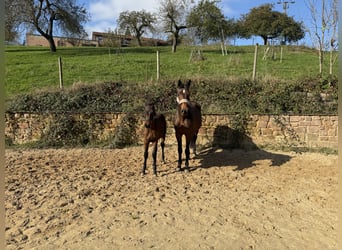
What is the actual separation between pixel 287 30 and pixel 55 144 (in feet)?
115

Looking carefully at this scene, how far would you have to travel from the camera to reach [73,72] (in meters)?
14.3

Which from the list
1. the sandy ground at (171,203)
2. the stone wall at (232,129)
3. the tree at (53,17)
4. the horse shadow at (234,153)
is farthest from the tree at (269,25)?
the sandy ground at (171,203)

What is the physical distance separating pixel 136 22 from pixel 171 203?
38378mm

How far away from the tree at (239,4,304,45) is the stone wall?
31390 millimetres

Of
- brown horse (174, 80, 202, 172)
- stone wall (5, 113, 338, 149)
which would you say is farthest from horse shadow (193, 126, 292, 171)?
brown horse (174, 80, 202, 172)

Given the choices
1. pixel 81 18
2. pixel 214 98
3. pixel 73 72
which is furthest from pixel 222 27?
pixel 214 98

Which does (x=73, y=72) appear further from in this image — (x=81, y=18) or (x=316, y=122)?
(x=81, y=18)

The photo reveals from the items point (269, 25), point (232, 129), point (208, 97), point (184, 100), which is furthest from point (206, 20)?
point (184, 100)

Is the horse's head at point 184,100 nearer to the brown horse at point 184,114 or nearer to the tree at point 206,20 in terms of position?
the brown horse at point 184,114

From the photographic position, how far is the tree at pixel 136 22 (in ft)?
129

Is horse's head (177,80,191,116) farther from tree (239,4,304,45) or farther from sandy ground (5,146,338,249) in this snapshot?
tree (239,4,304,45)

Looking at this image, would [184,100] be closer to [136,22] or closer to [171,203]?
[171,203]

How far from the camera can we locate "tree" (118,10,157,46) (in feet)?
129

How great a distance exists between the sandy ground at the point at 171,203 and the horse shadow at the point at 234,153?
71mm
